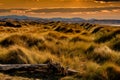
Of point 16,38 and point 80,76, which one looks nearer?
point 80,76

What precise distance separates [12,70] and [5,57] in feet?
6.36

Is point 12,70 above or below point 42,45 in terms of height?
above

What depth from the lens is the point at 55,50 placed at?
16.4m

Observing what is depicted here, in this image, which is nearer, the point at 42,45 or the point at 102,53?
the point at 102,53

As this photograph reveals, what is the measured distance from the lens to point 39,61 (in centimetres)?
1244

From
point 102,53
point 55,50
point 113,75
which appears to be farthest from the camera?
point 55,50

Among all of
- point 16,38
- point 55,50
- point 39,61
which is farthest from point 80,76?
point 16,38

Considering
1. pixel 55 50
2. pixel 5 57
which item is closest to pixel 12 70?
pixel 5 57

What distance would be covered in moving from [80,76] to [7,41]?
29.1 feet

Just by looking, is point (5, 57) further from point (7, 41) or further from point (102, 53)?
point (7, 41)

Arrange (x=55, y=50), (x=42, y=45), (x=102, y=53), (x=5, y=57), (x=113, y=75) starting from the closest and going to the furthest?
(x=113, y=75), (x=5, y=57), (x=102, y=53), (x=55, y=50), (x=42, y=45)

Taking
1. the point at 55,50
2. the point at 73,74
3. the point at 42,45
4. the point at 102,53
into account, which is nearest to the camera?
the point at 73,74

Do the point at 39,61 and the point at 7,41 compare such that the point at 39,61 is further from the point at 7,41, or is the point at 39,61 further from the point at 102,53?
the point at 7,41

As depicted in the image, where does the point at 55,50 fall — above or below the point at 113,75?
below
